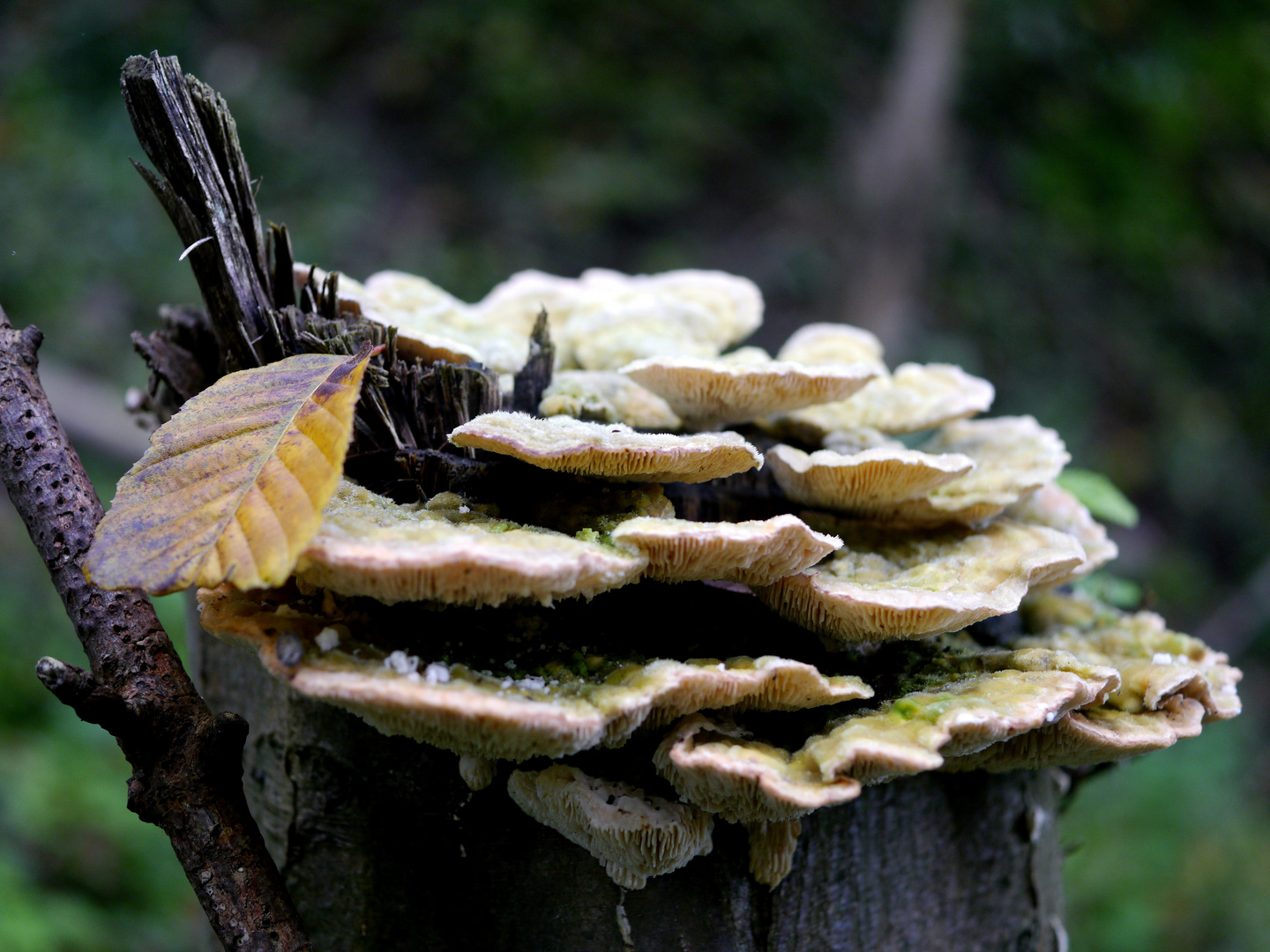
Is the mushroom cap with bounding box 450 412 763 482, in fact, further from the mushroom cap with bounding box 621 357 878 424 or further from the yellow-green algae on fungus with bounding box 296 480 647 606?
the mushroom cap with bounding box 621 357 878 424

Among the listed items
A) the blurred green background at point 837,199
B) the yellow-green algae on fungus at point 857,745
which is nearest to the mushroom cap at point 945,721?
the yellow-green algae on fungus at point 857,745

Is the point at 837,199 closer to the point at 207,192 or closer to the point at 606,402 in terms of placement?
the point at 606,402

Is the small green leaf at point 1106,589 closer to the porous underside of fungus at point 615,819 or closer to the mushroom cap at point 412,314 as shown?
the porous underside of fungus at point 615,819

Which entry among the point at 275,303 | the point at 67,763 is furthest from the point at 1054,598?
the point at 67,763

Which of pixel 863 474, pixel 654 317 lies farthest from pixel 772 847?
pixel 654 317

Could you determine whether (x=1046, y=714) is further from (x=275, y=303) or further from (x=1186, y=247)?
(x=1186, y=247)

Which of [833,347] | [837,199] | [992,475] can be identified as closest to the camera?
[992,475]
